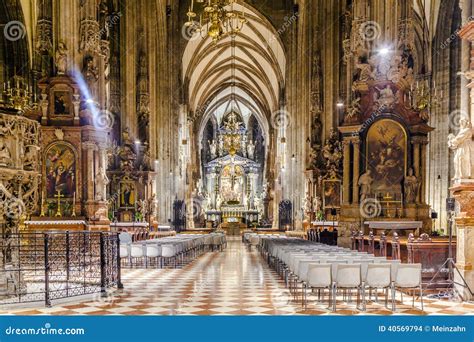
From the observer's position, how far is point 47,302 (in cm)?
842

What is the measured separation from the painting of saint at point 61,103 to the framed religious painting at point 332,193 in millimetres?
13116

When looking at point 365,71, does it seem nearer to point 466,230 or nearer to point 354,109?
point 354,109

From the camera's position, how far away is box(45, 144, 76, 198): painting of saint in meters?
17.7

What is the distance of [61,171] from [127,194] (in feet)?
28.2

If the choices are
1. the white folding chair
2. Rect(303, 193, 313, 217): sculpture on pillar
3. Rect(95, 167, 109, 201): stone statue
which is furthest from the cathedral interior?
the white folding chair

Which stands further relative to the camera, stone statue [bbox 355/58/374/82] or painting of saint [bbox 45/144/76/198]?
stone statue [bbox 355/58/374/82]

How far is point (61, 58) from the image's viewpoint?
17750mm

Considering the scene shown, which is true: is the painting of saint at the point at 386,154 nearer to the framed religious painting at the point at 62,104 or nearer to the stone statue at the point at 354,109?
the stone statue at the point at 354,109

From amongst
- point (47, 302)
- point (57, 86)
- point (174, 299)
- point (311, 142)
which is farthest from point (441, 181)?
point (47, 302)

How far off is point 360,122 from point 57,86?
953 cm

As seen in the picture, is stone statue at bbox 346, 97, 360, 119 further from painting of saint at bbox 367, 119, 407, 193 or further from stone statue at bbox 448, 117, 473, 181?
stone statue at bbox 448, 117, 473, 181

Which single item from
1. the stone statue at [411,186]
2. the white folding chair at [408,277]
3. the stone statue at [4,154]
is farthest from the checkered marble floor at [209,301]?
the stone statue at [411,186]

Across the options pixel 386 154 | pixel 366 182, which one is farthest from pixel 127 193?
pixel 386 154

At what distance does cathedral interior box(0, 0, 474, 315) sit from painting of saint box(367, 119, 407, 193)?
0.13 feet
